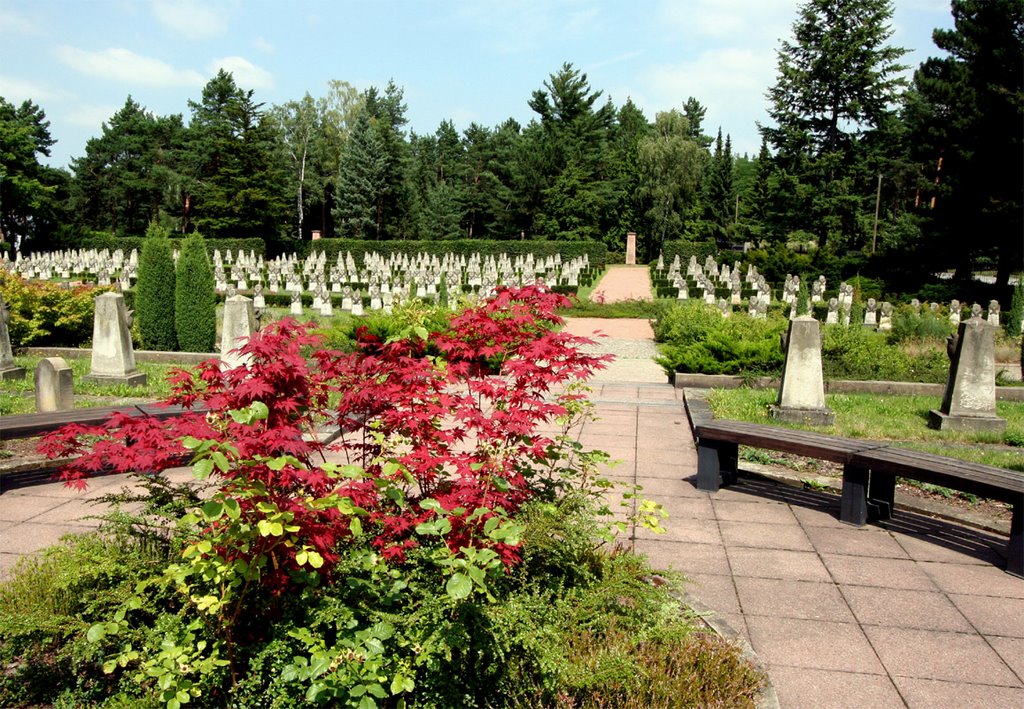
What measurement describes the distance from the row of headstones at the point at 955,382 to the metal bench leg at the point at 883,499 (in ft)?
10.0

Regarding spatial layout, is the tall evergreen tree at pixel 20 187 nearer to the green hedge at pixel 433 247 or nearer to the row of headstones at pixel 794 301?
the green hedge at pixel 433 247

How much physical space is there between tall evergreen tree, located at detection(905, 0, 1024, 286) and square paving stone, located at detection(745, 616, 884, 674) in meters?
31.1

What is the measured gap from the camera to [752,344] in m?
12.0

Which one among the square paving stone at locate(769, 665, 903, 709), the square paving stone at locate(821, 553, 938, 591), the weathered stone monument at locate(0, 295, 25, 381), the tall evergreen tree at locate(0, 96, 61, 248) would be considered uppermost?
the tall evergreen tree at locate(0, 96, 61, 248)

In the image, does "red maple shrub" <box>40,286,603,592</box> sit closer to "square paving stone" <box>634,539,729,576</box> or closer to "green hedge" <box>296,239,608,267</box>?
"square paving stone" <box>634,539,729,576</box>

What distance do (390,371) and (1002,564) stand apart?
449 centimetres

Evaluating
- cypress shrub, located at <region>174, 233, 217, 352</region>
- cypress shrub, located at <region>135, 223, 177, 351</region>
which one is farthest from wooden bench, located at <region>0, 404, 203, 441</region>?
cypress shrub, located at <region>135, 223, 177, 351</region>

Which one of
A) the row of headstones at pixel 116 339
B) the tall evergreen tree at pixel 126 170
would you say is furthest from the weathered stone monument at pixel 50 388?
the tall evergreen tree at pixel 126 170

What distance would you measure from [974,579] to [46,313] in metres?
15.6

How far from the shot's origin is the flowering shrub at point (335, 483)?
2.97 meters

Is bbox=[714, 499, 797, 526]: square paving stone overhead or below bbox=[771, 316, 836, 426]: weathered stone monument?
below

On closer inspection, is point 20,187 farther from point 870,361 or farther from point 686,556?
point 686,556

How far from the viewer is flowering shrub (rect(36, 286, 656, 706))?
297cm

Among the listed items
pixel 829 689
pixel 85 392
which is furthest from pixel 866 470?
pixel 85 392
